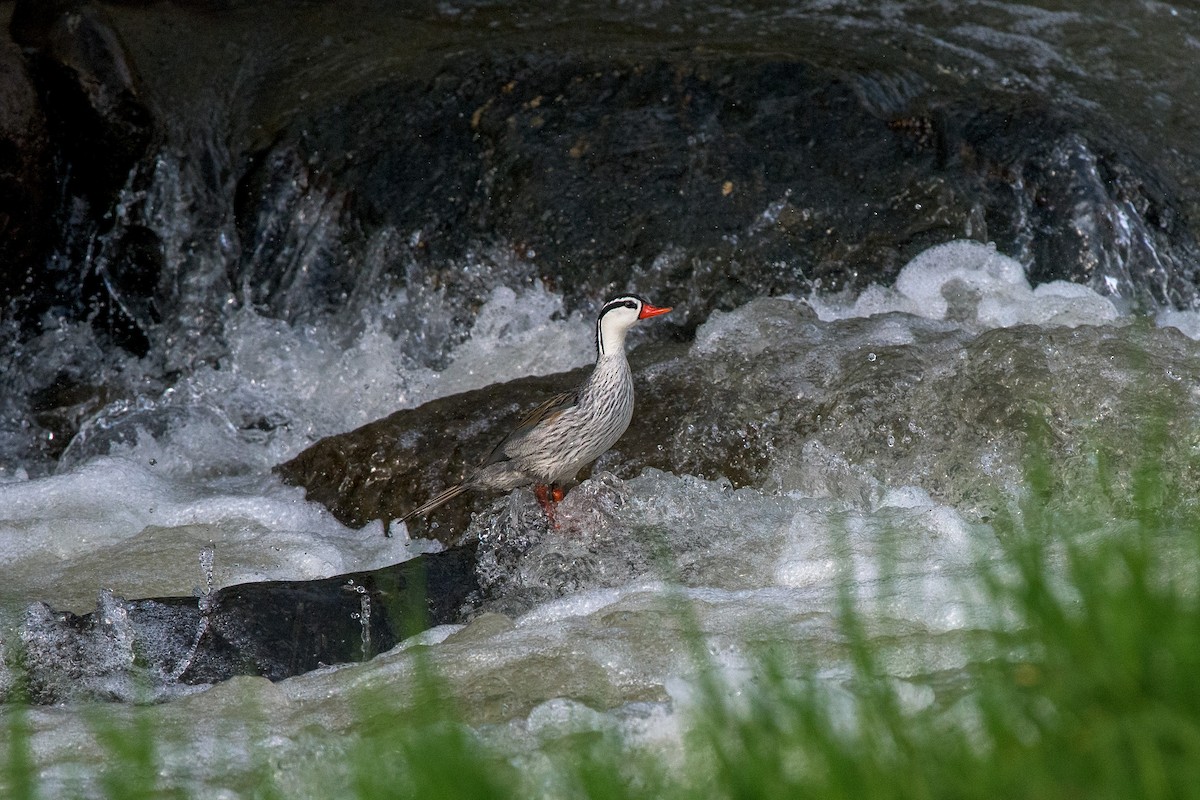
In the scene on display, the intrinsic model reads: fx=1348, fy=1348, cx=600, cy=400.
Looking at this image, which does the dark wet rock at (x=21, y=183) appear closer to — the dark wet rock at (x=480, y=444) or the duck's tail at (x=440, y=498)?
the dark wet rock at (x=480, y=444)

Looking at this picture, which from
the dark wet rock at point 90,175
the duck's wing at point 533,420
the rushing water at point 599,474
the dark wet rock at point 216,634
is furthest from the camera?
the dark wet rock at point 90,175

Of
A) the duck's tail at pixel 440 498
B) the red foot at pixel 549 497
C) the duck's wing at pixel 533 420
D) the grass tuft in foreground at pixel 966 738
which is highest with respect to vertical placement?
the grass tuft in foreground at pixel 966 738

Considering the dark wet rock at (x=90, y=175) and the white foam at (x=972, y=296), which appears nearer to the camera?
the white foam at (x=972, y=296)

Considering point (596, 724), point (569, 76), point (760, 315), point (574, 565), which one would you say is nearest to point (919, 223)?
point (760, 315)

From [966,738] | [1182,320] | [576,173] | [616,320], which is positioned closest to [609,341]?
[616,320]

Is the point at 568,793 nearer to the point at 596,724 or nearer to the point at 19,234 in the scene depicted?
the point at 596,724

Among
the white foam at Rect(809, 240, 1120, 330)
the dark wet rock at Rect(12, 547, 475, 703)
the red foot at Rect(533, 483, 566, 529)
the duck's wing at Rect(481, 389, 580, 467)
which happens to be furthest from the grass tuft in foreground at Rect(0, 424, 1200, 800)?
the white foam at Rect(809, 240, 1120, 330)

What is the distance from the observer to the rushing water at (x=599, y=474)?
406cm

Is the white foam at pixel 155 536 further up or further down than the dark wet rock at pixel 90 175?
further down

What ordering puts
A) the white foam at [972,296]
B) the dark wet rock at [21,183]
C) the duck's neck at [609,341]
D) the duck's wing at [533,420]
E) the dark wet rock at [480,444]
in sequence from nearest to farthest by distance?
the duck's wing at [533,420] → the duck's neck at [609,341] → the dark wet rock at [480,444] → the white foam at [972,296] → the dark wet rock at [21,183]

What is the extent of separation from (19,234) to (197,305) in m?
1.21

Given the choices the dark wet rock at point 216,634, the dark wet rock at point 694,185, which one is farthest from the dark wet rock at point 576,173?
the dark wet rock at point 216,634

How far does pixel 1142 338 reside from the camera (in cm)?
649

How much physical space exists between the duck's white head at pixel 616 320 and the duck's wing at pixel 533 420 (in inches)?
10.5
